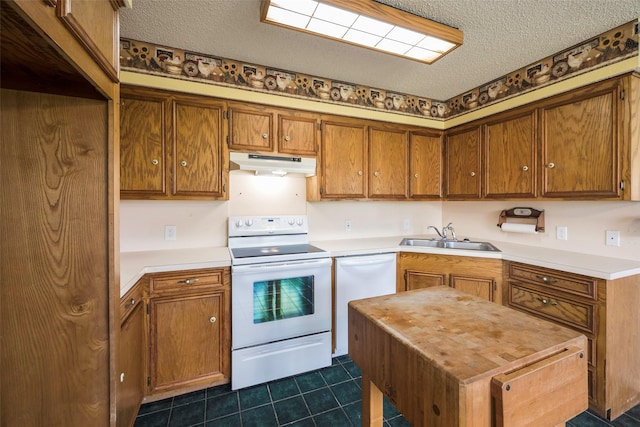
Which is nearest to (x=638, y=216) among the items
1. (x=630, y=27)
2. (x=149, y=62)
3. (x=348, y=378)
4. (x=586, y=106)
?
(x=586, y=106)

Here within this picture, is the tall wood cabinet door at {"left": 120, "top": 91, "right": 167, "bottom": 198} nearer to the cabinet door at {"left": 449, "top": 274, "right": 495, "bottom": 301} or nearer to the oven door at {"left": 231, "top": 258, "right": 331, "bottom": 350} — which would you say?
the oven door at {"left": 231, "top": 258, "right": 331, "bottom": 350}

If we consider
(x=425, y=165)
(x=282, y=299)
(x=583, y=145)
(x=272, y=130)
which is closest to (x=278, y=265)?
(x=282, y=299)

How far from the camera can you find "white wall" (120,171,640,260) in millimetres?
2121

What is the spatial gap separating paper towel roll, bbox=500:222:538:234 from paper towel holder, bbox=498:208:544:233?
0.14ft

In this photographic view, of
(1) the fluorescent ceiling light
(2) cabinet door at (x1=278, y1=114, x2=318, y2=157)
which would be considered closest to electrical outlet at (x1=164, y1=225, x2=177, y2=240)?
(2) cabinet door at (x1=278, y1=114, x2=318, y2=157)

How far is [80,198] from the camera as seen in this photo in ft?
3.39

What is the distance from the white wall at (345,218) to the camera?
6.96 feet

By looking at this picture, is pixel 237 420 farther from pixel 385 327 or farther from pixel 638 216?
pixel 638 216

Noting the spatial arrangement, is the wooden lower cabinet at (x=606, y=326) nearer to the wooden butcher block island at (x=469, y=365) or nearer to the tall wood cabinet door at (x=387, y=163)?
the wooden butcher block island at (x=469, y=365)

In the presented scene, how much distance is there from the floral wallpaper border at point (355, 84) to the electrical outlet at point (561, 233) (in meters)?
1.23

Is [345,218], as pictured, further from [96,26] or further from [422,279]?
[96,26]

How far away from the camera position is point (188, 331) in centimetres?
191

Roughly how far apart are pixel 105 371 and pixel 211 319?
0.92 metres

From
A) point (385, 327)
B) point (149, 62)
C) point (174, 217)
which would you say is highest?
point (149, 62)
